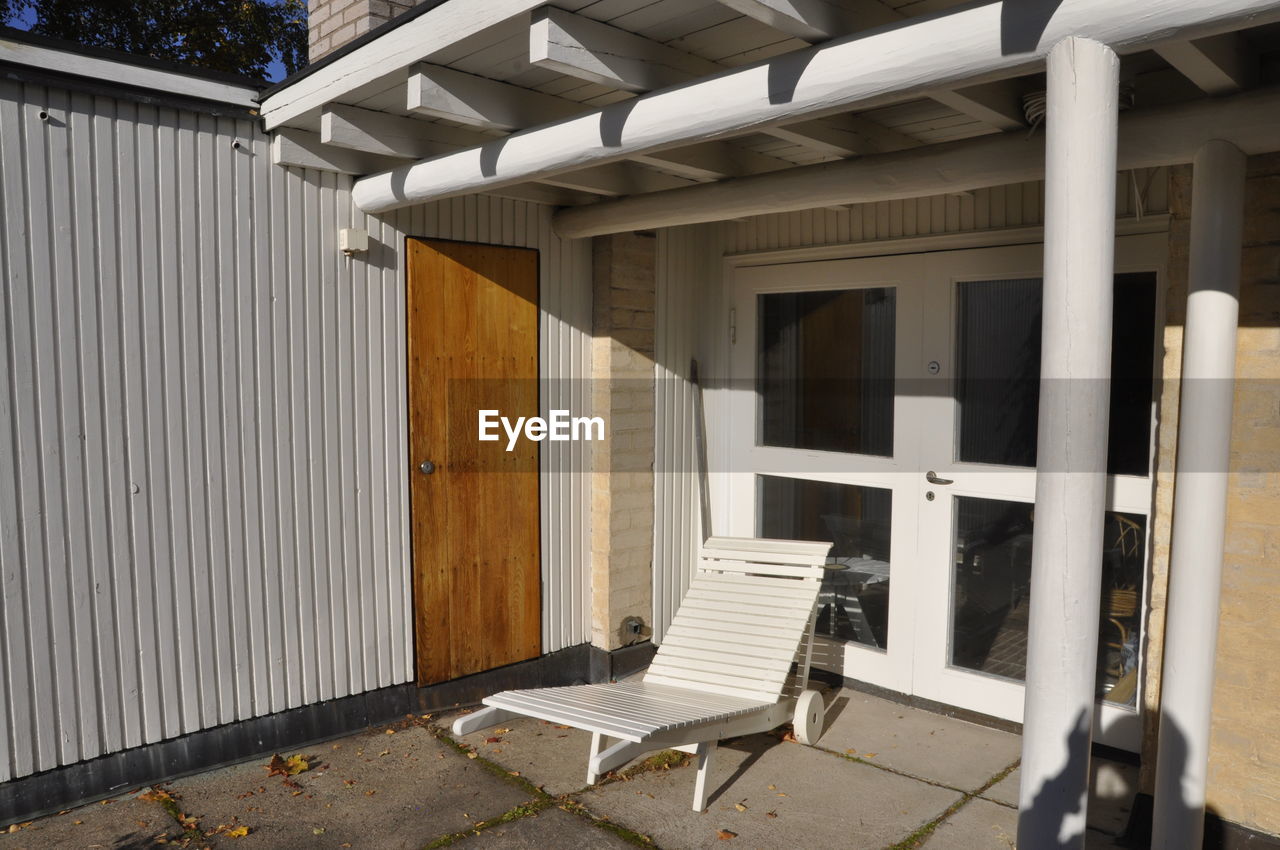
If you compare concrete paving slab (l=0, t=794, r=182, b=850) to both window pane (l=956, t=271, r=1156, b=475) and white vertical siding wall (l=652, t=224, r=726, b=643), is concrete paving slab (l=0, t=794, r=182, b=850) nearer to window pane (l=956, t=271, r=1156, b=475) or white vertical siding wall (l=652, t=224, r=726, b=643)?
white vertical siding wall (l=652, t=224, r=726, b=643)

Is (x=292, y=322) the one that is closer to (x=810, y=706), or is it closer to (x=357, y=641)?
(x=357, y=641)

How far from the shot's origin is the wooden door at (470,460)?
4.74 m

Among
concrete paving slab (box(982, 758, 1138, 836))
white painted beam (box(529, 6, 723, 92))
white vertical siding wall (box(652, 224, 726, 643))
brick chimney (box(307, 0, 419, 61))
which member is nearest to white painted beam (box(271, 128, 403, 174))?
brick chimney (box(307, 0, 419, 61))

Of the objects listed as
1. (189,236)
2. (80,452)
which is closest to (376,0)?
(189,236)

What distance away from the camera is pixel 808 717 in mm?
4492

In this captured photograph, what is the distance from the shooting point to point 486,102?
3.58m

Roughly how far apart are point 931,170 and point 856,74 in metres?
1.14

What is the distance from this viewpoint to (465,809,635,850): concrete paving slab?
360cm

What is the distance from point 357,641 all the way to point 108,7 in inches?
379

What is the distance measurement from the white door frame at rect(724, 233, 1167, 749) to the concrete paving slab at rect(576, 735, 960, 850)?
832mm

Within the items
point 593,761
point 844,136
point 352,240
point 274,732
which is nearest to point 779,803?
point 593,761

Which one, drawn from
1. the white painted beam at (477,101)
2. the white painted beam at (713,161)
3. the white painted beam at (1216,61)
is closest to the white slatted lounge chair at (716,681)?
the white painted beam at (713,161)

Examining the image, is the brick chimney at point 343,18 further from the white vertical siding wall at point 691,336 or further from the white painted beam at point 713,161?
the white vertical siding wall at point 691,336

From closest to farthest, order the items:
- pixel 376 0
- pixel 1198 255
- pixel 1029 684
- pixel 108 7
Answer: pixel 1029 684 < pixel 1198 255 < pixel 376 0 < pixel 108 7
